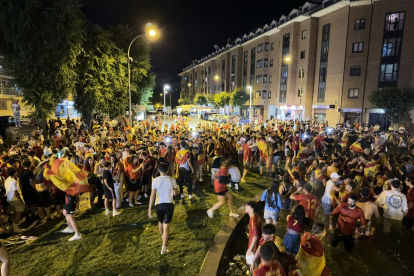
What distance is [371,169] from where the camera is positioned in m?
7.62

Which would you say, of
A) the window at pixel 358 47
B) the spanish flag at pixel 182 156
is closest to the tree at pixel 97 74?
the spanish flag at pixel 182 156

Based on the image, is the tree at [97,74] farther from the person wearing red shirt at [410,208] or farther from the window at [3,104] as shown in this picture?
the window at [3,104]

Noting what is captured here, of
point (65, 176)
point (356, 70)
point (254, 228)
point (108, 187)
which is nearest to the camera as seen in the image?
point (254, 228)

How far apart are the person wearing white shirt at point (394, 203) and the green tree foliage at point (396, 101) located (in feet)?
78.7

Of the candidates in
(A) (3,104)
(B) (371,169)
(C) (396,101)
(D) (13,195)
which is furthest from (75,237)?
(A) (3,104)

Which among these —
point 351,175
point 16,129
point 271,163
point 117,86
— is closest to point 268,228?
point 351,175

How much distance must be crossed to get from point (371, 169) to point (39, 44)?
1757 centimetres

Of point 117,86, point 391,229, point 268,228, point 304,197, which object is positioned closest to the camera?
point 268,228

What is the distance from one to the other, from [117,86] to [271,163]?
52.9ft

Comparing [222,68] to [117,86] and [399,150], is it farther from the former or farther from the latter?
[399,150]

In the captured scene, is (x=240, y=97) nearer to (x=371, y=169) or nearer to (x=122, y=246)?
(x=371, y=169)

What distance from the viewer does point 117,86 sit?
2186 centimetres

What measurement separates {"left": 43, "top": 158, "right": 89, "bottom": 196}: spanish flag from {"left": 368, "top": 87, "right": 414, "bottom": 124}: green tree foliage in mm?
28372

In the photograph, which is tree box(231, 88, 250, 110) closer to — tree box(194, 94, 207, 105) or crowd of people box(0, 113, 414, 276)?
tree box(194, 94, 207, 105)
